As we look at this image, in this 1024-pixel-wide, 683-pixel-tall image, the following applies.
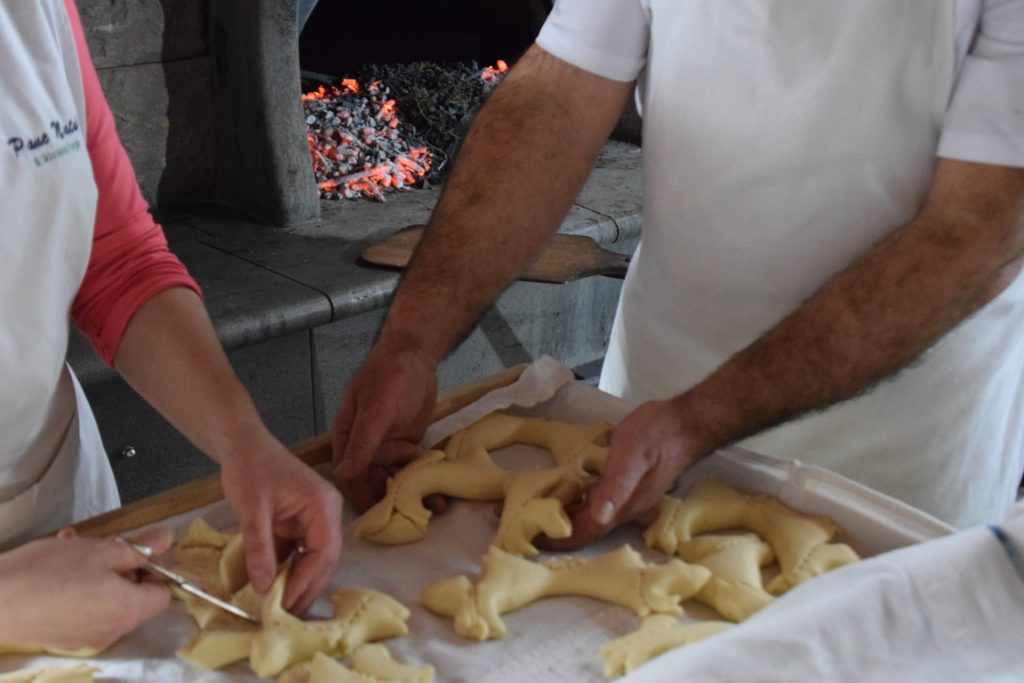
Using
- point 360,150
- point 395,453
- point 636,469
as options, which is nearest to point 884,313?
point 636,469

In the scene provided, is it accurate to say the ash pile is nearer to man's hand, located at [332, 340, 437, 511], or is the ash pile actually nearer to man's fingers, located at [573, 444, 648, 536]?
man's hand, located at [332, 340, 437, 511]

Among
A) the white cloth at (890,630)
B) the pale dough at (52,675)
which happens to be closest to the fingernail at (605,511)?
the white cloth at (890,630)

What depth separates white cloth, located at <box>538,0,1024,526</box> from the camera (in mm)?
1181

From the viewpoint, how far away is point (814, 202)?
1.27 metres

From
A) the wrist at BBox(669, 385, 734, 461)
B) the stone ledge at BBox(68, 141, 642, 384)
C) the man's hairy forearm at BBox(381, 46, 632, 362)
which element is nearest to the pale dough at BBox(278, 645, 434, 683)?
the wrist at BBox(669, 385, 734, 461)

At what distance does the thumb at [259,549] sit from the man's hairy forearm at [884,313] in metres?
0.42

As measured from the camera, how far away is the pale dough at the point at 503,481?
40.9 inches

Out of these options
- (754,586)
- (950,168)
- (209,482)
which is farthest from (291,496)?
(950,168)

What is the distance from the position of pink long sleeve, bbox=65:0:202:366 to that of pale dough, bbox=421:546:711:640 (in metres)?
0.44

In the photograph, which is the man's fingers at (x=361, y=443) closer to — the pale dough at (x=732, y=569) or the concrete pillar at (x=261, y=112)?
the pale dough at (x=732, y=569)

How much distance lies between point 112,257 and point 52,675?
0.47 metres

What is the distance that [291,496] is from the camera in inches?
37.7

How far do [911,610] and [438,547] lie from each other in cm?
53

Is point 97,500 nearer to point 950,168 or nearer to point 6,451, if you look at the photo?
point 6,451
